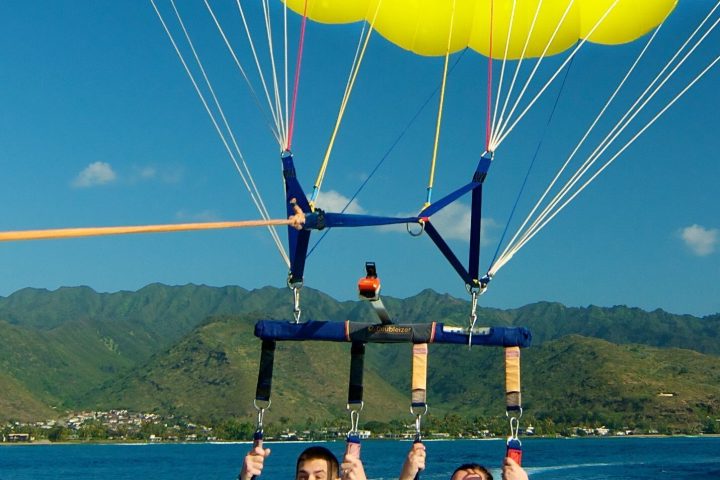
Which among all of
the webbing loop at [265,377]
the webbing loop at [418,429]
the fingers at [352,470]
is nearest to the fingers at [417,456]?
the webbing loop at [418,429]

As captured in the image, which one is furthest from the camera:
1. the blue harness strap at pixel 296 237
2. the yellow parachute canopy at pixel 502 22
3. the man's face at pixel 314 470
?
the yellow parachute canopy at pixel 502 22

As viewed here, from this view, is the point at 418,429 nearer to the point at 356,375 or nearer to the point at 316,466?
the point at 356,375

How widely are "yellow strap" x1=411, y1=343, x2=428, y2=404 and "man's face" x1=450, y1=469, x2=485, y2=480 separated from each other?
57.7 inches

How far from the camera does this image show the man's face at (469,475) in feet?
20.4

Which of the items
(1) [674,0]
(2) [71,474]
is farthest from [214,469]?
(1) [674,0]

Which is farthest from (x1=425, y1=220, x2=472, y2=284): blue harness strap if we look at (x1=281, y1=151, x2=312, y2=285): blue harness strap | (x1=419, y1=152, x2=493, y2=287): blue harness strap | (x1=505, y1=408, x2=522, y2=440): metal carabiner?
(x1=505, y1=408, x2=522, y2=440): metal carabiner

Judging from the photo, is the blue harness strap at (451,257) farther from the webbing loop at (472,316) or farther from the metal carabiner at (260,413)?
the metal carabiner at (260,413)

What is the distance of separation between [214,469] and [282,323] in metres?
169

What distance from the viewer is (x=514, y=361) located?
7.86 meters

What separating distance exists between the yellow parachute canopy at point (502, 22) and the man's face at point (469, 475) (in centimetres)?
1019

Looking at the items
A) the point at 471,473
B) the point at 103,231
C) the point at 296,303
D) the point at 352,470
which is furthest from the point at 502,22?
the point at 103,231

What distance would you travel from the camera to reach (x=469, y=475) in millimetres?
6250

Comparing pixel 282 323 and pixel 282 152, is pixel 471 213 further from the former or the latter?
pixel 282 323

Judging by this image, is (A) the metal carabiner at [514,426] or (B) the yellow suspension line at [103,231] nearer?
(B) the yellow suspension line at [103,231]
